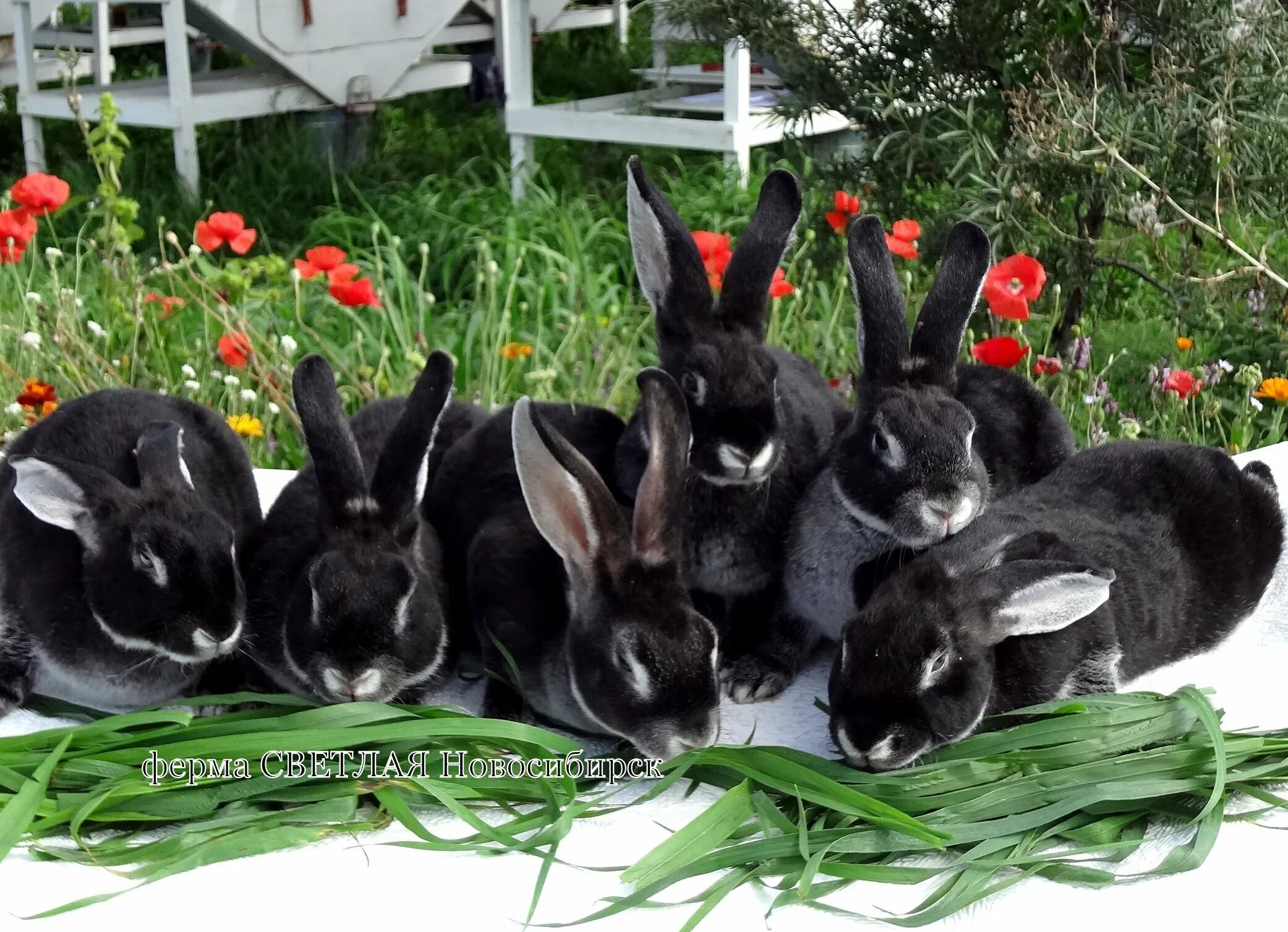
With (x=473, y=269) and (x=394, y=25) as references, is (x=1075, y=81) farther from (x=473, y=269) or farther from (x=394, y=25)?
(x=394, y=25)

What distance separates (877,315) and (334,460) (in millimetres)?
996

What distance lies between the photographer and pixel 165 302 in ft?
14.7

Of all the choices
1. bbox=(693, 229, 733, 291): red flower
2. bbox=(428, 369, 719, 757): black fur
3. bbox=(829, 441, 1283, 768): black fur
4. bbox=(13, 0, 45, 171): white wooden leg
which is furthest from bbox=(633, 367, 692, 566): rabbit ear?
bbox=(13, 0, 45, 171): white wooden leg

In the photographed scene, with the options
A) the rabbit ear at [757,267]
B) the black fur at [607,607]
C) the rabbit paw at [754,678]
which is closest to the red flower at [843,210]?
the rabbit ear at [757,267]

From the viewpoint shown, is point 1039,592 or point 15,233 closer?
point 1039,592

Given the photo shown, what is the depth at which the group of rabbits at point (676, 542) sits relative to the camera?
2.37m

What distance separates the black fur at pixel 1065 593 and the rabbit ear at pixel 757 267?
57cm

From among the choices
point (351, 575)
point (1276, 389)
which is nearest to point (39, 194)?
point (351, 575)

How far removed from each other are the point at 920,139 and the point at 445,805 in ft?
8.89

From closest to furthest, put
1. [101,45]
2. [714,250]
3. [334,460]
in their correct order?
[334,460], [714,250], [101,45]

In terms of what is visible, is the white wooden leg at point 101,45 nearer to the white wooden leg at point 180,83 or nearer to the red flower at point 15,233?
the white wooden leg at point 180,83

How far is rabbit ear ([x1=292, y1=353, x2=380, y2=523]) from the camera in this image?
8.15ft

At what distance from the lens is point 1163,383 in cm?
404

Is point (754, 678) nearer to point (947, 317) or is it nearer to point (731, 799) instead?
point (731, 799)
